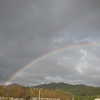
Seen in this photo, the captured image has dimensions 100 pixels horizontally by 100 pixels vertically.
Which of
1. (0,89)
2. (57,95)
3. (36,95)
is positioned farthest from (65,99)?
(0,89)

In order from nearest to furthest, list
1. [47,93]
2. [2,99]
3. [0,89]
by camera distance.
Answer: [2,99], [0,89], [47,93]

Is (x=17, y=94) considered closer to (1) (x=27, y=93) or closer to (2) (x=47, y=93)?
(1) (x=27, y=93)

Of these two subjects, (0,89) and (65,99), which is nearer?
(0,89)

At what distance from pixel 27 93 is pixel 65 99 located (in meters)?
15.5

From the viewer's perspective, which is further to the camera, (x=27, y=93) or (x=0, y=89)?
(x=27, y=93)

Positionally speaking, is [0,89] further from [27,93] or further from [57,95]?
[57,95]

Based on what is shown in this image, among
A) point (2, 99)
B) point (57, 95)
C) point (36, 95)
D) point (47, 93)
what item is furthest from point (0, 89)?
point (57, 95)

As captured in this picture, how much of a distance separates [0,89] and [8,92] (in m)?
2.11

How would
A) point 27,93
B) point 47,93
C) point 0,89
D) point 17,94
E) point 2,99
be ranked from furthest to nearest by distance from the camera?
1. point 47,93
2. point 27,93
3. point 17,94
4. point 0,89
5. point 2,99

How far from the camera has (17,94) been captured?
140 ft

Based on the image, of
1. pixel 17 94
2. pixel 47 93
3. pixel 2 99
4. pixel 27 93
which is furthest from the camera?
pixel 47 93

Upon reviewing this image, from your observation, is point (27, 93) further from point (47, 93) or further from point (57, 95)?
point (57, 95)

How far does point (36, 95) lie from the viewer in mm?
49812

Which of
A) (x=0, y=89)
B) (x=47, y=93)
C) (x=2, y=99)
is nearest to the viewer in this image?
(x=2, y=99)
